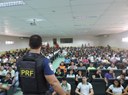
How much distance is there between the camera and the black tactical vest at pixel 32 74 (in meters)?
1.42

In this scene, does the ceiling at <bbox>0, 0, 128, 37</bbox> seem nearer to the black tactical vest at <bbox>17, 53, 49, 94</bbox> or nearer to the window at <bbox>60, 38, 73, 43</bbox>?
the black tactical vest at <bbox>17, 53, 49, 94</bbox>

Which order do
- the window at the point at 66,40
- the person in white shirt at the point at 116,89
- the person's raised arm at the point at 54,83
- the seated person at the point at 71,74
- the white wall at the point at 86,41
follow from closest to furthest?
the person's raised arm at the point at 54,83, the person in white shirt at the point at 116,89, the seated person at the point at 71,74, the white wall at the point at 86,41, the window at the point at 66,40

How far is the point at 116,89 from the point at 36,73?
3770mm

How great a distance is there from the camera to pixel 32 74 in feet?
4.71

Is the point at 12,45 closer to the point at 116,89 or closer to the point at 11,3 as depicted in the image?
the point at 11,3

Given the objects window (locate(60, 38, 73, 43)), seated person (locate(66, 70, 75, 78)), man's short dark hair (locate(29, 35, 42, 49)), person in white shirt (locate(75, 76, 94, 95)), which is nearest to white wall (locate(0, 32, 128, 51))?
window (locate(60, 38, 73, 43))

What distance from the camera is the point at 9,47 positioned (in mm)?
16938

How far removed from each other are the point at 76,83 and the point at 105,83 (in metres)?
0.89

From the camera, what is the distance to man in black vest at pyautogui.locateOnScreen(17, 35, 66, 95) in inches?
55.3

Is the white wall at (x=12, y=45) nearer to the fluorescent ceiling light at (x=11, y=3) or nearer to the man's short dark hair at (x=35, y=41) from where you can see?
the fluorescent ceiling light at (x=11, y=3)

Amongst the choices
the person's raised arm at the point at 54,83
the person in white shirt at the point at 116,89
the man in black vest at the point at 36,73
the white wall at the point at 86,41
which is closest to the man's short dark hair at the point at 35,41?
the man in black vest at the point at 36,73

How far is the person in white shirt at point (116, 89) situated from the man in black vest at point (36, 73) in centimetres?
363

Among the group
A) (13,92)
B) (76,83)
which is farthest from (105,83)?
(13,92)

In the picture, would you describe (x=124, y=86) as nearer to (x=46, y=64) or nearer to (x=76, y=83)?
(x=76, y=83)
